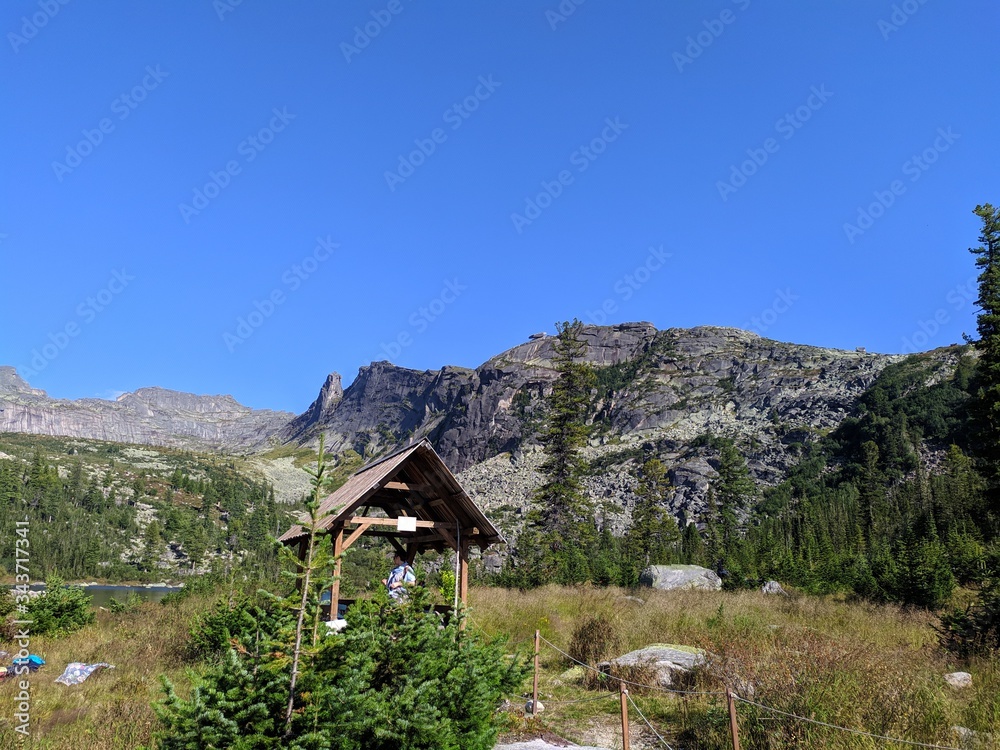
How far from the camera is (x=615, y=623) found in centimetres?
1438

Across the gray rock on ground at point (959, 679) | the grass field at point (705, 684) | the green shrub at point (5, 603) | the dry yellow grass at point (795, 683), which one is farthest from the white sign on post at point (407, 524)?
the green shrub at point (5, 603)

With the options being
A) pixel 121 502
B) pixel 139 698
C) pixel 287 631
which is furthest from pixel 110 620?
pixel 121 502

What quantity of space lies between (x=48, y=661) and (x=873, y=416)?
126843 mm

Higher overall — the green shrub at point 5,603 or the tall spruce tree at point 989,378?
the tall spruce tree at point 989,378

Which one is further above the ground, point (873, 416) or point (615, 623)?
point (873, 416)

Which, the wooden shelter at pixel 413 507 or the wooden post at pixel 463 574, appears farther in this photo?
the wooden post at pixel 463 574

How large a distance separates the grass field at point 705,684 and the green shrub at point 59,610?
0.89 m

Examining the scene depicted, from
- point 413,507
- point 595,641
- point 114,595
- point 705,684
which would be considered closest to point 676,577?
point 595,641

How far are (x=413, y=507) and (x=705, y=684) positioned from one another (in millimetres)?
6496

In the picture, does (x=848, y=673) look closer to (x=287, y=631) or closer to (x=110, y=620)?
(x=287, y=631)

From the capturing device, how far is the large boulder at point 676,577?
34.9 meters

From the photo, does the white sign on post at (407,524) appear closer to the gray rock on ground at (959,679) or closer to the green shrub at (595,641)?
the green shrub at (595,641)

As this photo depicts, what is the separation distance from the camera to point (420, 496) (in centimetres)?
1278

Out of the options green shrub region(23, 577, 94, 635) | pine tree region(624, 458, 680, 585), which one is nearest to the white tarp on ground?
green shrub region(23, 577, 94, 635)
